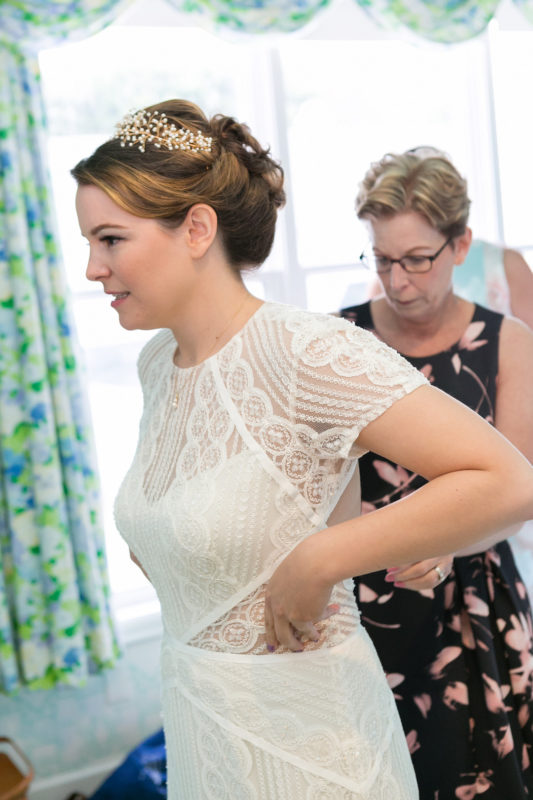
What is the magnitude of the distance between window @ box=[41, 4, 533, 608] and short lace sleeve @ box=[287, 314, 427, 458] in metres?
2.13

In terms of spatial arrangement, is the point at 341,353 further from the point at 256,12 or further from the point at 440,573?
the point at 256,12

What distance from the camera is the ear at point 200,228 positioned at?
1257mm

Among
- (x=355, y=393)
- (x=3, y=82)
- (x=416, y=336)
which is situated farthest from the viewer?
(x=3, y=82)

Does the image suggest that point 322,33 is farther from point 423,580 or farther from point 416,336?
point 423,580

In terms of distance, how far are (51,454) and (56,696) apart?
877 millimetres

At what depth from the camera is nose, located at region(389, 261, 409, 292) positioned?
6.15ft

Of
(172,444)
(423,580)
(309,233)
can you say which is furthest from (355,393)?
(309,233)

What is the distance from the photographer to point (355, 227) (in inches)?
147

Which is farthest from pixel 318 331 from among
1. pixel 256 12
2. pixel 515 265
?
pixel 256 12

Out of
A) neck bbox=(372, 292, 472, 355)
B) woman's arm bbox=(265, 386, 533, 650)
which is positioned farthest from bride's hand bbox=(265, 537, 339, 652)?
neck bbox=(372, 292, 472, 355)

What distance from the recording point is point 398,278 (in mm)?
1876

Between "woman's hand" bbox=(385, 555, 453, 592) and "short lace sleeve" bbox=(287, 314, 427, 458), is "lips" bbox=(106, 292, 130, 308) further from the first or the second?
"woman's hand" bbox=(385, 555, 453, 592)

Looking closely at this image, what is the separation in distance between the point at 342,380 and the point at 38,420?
1.70 meters

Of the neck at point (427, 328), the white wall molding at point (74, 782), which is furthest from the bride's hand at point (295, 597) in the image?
the white wall molding at point (74, 782)
